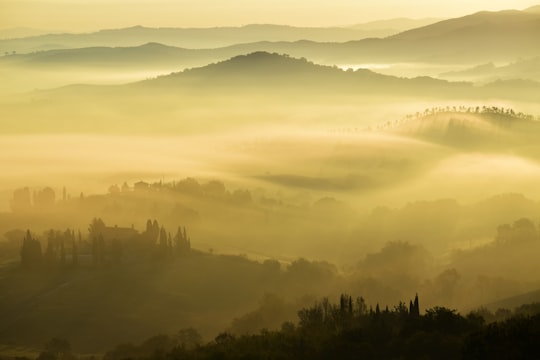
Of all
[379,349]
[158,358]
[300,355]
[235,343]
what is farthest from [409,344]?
[158,358]

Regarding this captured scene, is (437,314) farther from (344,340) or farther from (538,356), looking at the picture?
(538,356)

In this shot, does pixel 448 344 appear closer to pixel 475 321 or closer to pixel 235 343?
pixel 475 321

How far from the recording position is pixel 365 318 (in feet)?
553

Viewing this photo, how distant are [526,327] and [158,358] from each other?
6340 centimetres

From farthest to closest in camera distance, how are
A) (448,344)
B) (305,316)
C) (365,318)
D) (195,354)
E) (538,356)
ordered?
(305,316) → (365,318) → (195,354) → (448,344) → (538,356)

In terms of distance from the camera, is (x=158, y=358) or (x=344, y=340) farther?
(x=158, y=358)

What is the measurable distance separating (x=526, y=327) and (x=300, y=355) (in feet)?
121

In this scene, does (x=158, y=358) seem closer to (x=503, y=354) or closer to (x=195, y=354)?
(x=195, y=354)

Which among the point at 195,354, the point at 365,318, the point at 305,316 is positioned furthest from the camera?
the point at 305,316

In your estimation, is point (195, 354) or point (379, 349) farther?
point (195, 354)

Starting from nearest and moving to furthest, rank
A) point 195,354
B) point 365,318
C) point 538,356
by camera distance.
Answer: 1. point 538,356
2. point 195,354
3. point 365,318

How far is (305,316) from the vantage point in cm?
19462

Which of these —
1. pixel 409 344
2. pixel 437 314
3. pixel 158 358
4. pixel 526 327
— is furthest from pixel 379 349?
pixel 158 358

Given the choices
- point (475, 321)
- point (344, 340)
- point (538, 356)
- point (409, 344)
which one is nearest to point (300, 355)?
point (344, 340)
